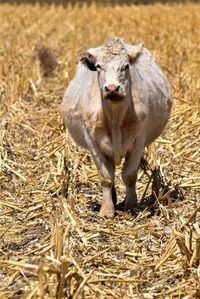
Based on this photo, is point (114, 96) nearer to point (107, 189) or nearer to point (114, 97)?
point (114, 97)

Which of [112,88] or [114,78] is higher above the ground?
[114,78]

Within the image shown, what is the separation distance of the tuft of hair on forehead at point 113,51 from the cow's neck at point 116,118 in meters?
0.42

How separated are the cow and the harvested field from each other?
1.37 feet

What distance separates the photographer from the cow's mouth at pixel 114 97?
20.6ft

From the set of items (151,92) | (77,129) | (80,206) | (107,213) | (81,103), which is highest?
(151,92)

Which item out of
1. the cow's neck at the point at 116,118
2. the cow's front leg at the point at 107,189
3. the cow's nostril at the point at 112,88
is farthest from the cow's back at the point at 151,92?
the cow's nostril at the point at 112,88

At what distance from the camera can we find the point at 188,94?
1116cm

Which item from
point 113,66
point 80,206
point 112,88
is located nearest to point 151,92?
point 113,66

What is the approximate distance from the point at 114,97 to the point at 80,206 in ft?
5.45

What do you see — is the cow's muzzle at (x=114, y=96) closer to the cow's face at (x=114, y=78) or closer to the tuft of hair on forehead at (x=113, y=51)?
the cow's face at (x=114, y=78)

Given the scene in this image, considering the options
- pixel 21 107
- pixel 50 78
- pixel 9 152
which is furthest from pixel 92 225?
pixel 50 78

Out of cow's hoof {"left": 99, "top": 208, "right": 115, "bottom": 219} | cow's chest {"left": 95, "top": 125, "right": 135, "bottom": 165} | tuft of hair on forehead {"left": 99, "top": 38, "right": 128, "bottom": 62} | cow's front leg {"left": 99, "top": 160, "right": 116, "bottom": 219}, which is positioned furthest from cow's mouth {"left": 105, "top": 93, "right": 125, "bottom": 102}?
cow's hoof {"left": 99, "top": 208, "right": 115, "bottom": 219}

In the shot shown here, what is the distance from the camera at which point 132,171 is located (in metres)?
7.18

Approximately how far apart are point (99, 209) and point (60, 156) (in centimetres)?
154
